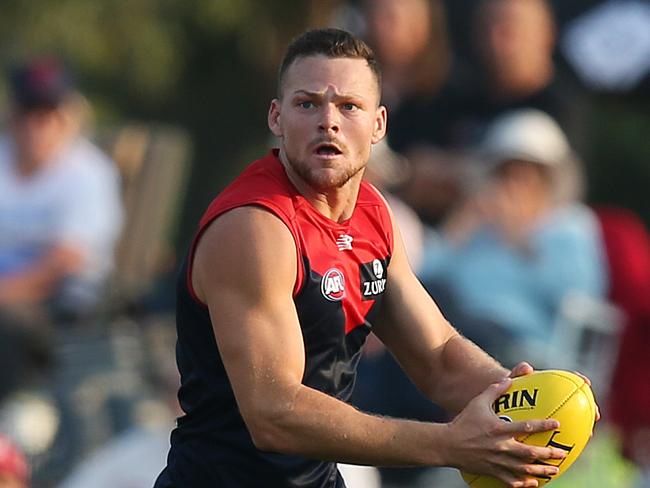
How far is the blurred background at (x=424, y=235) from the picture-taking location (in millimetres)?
9062

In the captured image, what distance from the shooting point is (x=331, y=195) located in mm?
4746

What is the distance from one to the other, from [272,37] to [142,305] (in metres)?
6.49

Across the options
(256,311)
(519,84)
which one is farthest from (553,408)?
(519,84)

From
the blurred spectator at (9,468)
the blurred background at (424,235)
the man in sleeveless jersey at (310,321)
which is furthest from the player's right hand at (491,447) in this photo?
the blurred spectator at (9,468)

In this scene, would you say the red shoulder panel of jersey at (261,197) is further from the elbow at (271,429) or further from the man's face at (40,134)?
the man's face at (40,134)

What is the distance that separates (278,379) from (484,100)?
228 inches

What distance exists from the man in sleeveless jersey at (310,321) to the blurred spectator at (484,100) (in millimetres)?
4939

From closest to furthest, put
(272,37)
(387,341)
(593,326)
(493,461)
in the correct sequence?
(493,461)
(387,341)
(593,326)
(272,37)

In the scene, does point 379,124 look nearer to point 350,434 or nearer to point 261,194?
point 261,194

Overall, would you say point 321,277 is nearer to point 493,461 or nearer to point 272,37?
point 493,461

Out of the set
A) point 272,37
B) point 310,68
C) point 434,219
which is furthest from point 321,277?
point 272,37

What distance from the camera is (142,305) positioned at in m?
10.2

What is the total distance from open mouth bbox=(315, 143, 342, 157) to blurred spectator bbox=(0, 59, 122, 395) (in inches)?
202

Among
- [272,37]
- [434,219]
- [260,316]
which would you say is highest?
[272,37]
